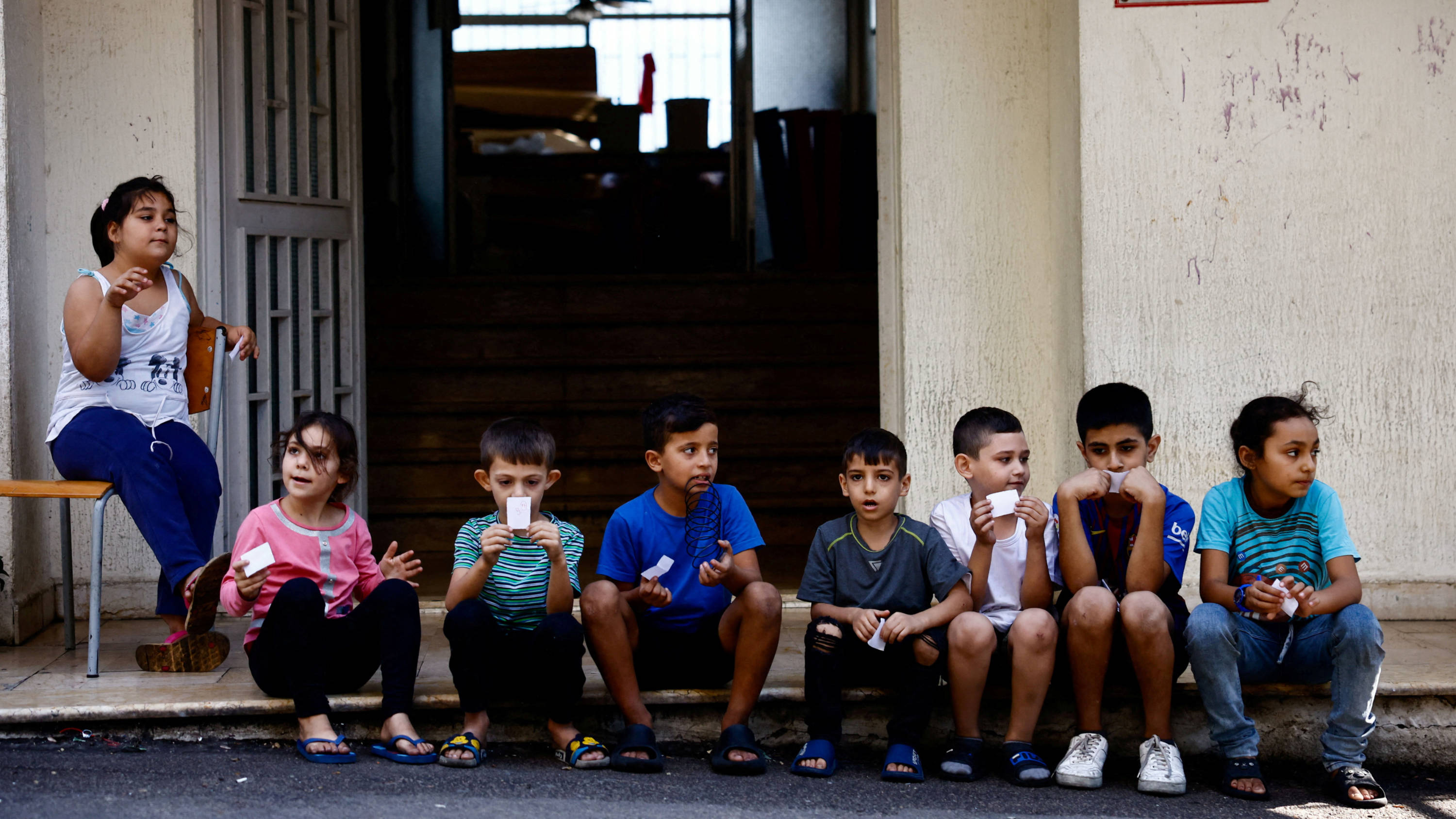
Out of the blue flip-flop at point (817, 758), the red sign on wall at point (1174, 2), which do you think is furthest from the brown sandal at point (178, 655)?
the red sign on wall at point (1174, 2)

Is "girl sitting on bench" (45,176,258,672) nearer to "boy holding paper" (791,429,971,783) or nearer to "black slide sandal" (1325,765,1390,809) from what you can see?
"boy holding paper" (791,429,971,783)

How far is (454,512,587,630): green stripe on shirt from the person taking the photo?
141 inches

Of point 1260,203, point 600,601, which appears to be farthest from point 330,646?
point 1260,203

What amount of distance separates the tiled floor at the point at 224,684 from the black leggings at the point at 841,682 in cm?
21

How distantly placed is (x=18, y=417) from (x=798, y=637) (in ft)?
9.01

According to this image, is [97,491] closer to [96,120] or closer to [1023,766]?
[96,120]

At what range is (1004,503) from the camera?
332cm

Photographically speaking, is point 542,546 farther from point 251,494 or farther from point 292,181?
point 292,181

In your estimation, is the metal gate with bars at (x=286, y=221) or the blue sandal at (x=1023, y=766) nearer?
the blue sandal at (x=1023, y=766)

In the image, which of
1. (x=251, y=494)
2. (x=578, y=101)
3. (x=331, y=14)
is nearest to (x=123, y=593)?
(x=251, y=494)

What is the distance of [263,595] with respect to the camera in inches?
141

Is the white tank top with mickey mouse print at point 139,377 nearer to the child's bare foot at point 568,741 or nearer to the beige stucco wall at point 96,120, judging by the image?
the beige stucco wall at point 96,120

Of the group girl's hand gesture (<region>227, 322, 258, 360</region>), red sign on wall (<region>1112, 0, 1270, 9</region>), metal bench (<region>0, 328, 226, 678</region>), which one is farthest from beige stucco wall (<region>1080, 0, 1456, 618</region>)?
metal bench (<region>0, 328, 226, 678</region>)

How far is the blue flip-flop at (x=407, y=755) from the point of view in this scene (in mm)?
3404
